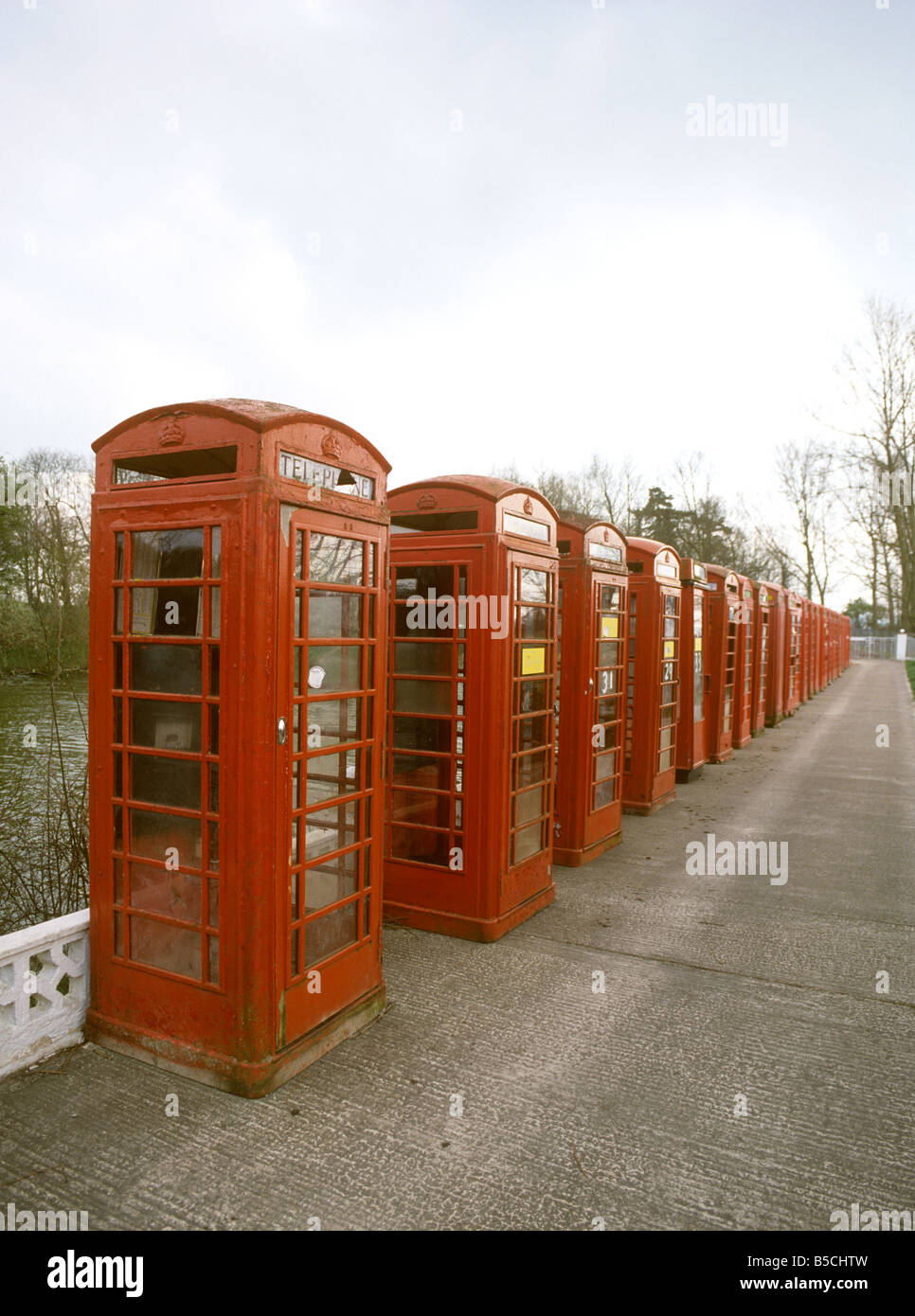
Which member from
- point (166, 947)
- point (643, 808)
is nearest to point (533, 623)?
point (166, 947)

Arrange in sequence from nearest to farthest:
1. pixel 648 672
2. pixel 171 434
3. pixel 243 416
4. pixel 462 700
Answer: pixel 243 416
pixel 171 434
pixel 462 700
pixel 648 672

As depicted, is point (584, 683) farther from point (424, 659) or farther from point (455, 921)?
point (455, 921)

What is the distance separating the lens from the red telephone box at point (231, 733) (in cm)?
326

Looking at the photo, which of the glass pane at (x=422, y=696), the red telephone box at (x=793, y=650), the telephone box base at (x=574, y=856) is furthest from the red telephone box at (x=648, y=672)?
the red telephone box at (x=793, y=650)

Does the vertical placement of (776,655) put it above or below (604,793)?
above

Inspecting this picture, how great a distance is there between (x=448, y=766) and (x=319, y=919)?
1678 millimetres

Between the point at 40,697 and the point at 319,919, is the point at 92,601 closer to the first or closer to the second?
the point at 319,919

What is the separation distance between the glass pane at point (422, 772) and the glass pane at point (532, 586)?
1.25 meters

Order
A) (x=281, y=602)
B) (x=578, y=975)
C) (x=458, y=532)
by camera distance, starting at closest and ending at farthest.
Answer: (x=281, y=602) < (x=578, y=975) < (x=458, y=532)

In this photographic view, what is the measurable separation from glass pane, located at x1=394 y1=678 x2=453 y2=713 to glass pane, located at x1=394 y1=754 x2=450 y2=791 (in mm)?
329

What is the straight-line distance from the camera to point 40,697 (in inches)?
515

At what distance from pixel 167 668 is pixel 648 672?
6.20 meters

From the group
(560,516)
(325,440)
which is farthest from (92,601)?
(560,516)

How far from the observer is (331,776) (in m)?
3.82
